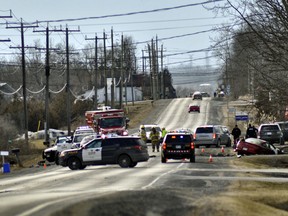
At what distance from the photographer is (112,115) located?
53.9 m

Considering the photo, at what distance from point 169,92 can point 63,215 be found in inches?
5872

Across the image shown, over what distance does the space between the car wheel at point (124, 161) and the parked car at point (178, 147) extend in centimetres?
300

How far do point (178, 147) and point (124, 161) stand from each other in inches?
153

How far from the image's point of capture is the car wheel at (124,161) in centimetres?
3095

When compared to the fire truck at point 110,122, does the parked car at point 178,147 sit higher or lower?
lower

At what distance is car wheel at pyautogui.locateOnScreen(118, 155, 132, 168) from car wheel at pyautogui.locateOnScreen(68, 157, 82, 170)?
2.07m

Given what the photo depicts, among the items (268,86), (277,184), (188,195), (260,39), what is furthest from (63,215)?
(268,86)

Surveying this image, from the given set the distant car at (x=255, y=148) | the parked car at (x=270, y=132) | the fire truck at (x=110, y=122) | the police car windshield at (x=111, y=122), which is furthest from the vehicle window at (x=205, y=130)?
the distant car at (x=255, y=148)

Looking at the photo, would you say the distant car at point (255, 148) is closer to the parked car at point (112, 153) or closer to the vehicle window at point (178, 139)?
the vehicle window at point (178, 139)

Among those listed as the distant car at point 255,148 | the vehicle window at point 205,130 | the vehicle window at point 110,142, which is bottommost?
the distant car at point 255,148

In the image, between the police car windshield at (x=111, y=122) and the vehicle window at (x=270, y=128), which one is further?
the police car windshield at (x=111, y=122)

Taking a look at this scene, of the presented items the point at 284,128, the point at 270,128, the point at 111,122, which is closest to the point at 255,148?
the point at 270,128

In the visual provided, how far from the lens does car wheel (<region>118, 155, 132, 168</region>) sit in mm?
30950

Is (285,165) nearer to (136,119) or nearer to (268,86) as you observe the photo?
(268,86)
